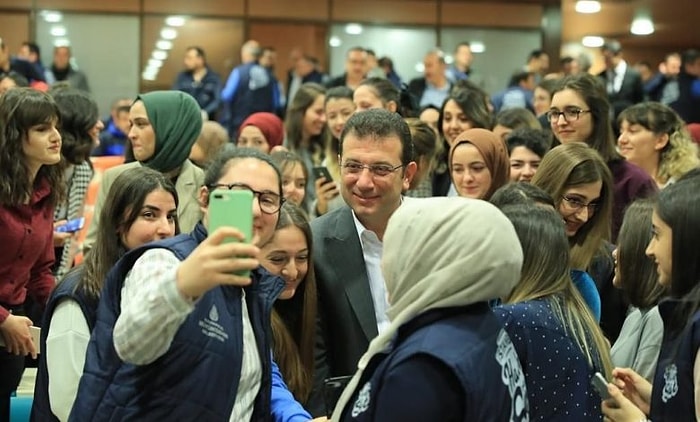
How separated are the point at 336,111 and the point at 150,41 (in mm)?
9756

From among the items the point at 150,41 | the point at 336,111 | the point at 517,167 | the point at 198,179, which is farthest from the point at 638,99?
the point at 150,41

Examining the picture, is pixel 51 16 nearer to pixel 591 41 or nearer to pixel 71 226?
pixel 591 41

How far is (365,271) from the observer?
3.66 meters

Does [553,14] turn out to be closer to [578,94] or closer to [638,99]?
[638,99]

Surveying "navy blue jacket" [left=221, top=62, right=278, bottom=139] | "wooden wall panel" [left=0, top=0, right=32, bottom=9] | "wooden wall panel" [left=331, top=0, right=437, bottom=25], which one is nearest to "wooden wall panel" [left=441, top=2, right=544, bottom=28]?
"wooden wall panel" [left=331, top=0, right=437, bottom=25]

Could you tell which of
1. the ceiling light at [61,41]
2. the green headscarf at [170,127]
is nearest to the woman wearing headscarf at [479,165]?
the green headscarf at [170,127]

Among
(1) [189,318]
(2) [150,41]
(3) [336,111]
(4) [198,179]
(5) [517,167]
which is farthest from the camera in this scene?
(2) [150,41]

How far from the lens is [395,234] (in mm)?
2303

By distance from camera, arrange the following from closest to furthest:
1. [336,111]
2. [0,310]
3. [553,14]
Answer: [0,310], [336,111], [553,14]

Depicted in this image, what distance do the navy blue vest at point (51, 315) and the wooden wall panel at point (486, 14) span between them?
46.8ft

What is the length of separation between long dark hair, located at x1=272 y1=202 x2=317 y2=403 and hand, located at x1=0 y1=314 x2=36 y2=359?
1156 millimetres

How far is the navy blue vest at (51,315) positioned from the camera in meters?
3.21

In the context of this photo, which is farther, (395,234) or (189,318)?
(189,318)

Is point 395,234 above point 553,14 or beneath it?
beneath
